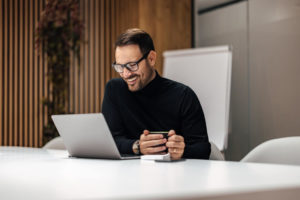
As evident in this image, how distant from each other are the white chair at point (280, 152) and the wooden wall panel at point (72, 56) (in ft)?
11.2

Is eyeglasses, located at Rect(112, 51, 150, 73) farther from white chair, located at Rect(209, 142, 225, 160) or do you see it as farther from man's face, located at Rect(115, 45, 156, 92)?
white chair, located at Rect(209, 142, 225, 160)

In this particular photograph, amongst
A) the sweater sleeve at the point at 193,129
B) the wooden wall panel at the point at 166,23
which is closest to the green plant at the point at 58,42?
the wooden wall panel at the point at 166,23

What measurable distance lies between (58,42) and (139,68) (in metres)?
3.01

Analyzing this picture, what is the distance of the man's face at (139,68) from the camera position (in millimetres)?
2422

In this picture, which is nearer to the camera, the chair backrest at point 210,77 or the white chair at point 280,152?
the white chair at point 280,152

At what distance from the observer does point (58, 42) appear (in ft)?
17.1

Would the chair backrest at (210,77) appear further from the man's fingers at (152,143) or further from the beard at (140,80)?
the man's fingers at (152,143)

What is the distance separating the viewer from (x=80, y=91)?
5.59m

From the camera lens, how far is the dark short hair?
2.44m

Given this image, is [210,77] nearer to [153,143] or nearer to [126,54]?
[126,54]

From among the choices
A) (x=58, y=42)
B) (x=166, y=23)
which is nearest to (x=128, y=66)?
(x=58, y=42)

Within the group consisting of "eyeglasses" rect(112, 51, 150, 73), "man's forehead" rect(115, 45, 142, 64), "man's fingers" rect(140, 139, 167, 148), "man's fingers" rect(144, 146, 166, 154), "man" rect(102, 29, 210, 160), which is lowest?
"man's fingers" rect(144, 146, 166, 154)

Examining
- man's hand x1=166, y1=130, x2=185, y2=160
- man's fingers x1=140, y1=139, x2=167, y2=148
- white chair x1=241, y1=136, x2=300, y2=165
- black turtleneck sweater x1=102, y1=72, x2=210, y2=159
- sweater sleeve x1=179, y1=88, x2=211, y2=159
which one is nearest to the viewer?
man's hand x1=166, y1=130, x2=185, y2=160

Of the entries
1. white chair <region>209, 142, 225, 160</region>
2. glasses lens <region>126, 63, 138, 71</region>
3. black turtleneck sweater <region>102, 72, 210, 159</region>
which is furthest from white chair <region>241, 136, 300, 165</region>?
glasses lens <region>126, 63, 138, 71</region>
